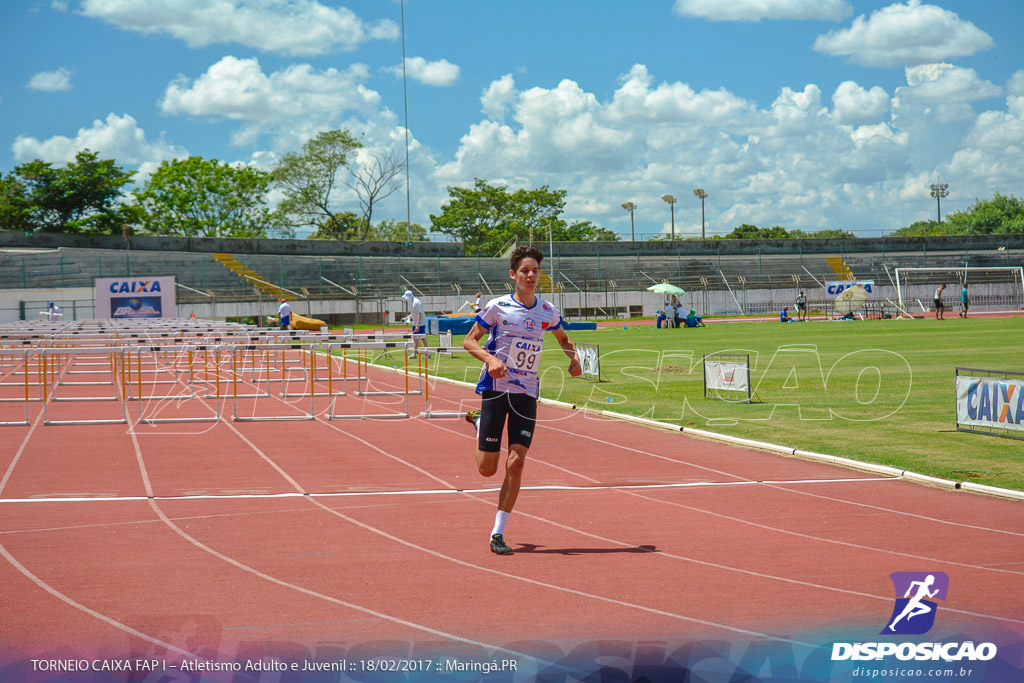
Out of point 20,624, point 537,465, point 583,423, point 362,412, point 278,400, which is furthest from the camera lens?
point 278,400

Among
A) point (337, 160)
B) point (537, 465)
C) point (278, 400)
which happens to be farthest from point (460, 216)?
point (537, 465)

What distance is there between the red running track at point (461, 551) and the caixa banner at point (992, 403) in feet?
8.84

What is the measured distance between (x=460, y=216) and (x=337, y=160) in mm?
12721

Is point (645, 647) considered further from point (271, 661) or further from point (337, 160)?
point (337, 160)

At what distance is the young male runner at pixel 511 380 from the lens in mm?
6664

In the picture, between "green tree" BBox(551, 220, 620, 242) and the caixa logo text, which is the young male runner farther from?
"green tree" BBox(551, 220, 620, 242)

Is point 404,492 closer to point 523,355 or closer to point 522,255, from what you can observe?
point 523,355

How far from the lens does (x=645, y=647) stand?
4664 millimetres

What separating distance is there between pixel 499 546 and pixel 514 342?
4.57 feet

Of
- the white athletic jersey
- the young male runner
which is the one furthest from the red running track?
the white athletic jersey

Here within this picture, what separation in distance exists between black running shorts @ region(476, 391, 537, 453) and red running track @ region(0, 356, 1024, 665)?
2.63 feet

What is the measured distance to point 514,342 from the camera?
22.2ft

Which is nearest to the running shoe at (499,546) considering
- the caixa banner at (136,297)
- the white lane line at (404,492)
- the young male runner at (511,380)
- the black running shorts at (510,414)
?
the young male runner at (511,380)

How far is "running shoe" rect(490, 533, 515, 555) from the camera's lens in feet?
21.4
